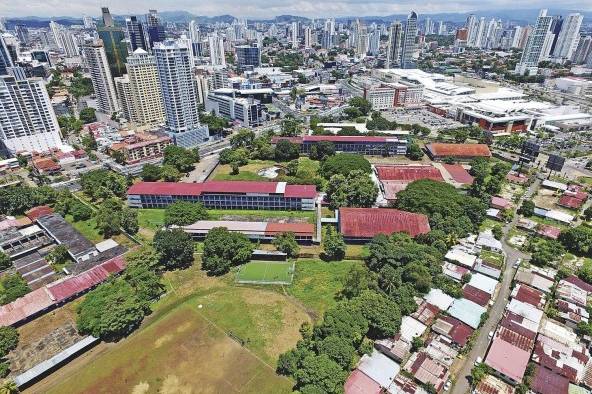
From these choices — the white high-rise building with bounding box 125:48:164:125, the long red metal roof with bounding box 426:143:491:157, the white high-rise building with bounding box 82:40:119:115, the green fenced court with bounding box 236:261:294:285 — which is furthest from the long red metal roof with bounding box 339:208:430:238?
the white high-rise building with bounding box 82:40:119:115

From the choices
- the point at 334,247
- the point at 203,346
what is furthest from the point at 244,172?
the point at 203,346

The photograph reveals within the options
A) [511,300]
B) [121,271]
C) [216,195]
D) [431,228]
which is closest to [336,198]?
[431,228]

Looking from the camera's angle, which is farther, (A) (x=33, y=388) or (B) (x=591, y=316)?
(B) (x=591, y=316)

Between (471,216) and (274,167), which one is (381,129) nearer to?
(274,167)

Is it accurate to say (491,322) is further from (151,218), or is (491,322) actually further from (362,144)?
(362,144)

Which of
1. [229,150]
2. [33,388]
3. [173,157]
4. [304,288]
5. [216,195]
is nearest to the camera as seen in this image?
[33,388]
